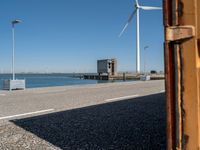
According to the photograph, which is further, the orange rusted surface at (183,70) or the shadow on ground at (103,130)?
the shadow on ground at (103,130)

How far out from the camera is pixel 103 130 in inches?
242

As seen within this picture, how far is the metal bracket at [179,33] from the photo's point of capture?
2314mm

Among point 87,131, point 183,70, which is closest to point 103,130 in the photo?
point 87,131

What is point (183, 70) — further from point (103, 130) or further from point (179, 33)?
point (103, 130)

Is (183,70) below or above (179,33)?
below

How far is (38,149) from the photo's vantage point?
15.5 ft

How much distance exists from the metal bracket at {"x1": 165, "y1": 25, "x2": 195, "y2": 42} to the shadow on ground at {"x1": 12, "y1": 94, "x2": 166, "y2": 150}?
2.85 meters

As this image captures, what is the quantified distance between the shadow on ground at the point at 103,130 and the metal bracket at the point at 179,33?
2849mm

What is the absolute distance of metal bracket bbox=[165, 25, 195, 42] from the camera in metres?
2.31

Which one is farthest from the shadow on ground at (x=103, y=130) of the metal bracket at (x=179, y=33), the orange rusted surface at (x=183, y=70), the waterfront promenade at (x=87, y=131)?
the metal bracket at (x=179, y=33)

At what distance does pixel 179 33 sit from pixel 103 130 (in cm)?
416

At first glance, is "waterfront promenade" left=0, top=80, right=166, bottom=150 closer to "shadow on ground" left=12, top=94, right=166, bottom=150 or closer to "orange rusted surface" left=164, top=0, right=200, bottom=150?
"shadow on ground" left=12, top=94, right=166, bottom=150

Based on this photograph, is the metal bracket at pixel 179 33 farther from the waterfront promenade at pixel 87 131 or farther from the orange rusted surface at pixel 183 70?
the waterfront promenade at pixel 87 131

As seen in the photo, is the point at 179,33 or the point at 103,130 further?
the point at 103,130
